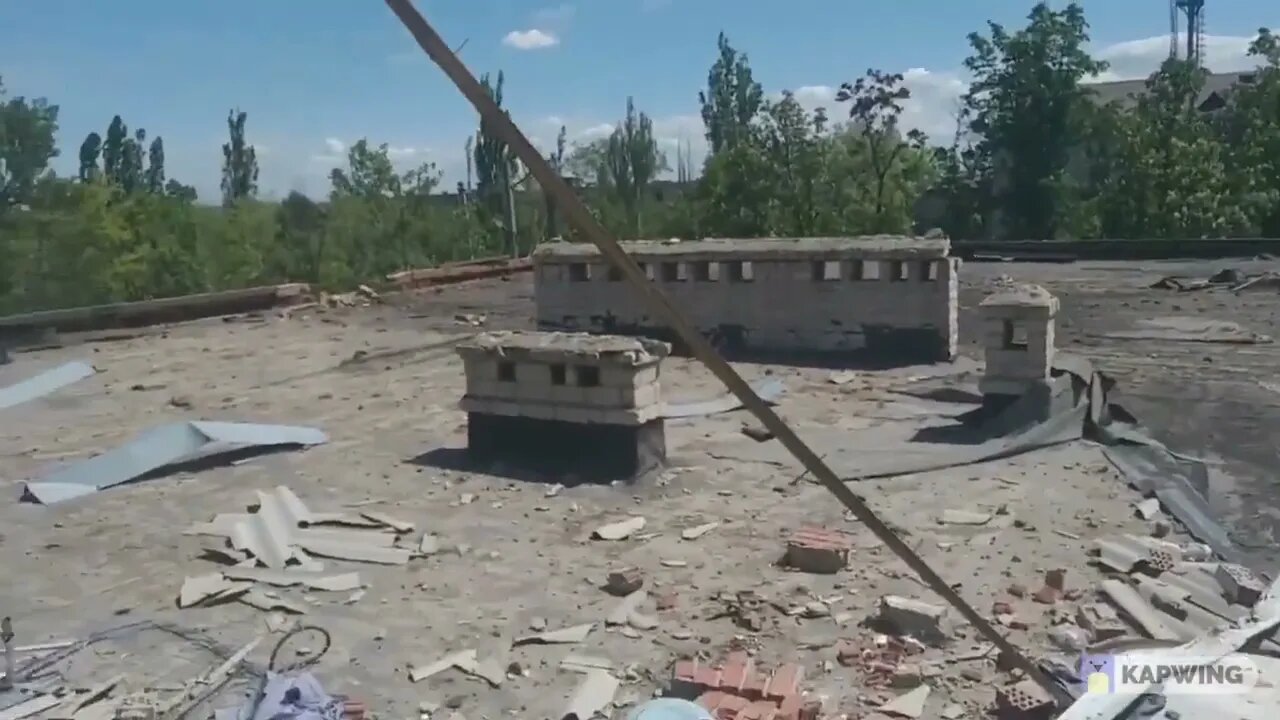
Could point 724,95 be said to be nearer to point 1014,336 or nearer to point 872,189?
point 872,189

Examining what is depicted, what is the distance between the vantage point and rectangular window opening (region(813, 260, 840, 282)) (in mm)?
12461

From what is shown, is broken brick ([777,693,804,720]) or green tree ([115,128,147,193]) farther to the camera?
green tree ([115,128,147,193])

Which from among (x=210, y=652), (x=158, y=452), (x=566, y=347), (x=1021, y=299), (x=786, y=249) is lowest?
(x=210, y=652)

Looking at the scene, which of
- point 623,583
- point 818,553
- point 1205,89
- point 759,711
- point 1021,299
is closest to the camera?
point 759,711

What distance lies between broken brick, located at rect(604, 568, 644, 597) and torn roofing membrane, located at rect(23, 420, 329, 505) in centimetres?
414

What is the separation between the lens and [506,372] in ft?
27.1

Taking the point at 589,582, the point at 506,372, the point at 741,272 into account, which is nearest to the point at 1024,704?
the point at 589,582

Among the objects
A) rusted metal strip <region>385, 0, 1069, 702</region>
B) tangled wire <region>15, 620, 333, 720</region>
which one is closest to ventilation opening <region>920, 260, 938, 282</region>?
tangled wire <region>15, 620, 333, 720</region>

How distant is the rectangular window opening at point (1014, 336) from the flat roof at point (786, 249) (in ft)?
10.2

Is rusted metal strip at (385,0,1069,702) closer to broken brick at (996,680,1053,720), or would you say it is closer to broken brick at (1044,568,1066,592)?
broken brick at (996,680,1053,720)

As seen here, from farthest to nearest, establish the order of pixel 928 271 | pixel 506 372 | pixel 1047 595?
pixel 928 271
pixel 506 372
pixel 1047 595

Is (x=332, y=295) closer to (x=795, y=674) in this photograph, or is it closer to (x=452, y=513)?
(x=452, y=513)

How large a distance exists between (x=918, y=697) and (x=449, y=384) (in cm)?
793

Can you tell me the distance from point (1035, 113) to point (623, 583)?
26.6 m
